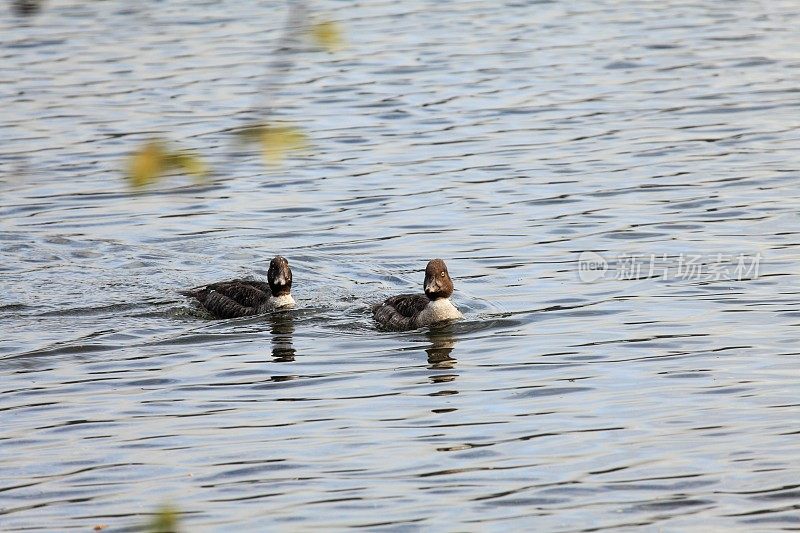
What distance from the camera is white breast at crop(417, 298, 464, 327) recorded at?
1504cm

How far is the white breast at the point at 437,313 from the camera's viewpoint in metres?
15.0

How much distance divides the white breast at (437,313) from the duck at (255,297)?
1738mm

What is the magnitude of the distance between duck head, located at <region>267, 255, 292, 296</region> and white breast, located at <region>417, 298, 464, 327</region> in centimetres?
172

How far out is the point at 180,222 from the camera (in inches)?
807

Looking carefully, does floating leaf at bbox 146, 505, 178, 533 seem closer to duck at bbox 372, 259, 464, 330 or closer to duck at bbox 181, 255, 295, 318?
duck at bbox 372, 259, 464, 330

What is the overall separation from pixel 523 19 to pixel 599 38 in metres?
3.02

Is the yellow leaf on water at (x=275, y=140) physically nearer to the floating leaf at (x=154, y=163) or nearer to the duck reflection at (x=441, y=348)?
the floating leaf at (x=154, y=163)

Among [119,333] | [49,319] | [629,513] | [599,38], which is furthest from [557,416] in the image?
[599,38]

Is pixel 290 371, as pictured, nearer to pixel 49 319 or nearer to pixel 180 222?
pixel 49 319

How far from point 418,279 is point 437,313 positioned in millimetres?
2287

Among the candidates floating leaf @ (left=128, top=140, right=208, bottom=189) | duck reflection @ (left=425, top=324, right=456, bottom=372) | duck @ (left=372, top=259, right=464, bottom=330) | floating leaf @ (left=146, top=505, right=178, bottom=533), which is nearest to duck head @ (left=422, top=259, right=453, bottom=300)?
duck @ (left=372, top=259, right=464, bottom=330)

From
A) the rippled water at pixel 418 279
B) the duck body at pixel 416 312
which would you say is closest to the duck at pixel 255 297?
the rippled water at pixel 418 279

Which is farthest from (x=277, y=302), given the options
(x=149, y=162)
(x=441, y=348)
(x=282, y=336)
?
(x=149, y=162)

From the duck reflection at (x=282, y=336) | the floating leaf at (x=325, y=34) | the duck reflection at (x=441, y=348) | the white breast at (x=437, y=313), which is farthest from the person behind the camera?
the white breast at (x=437, y=313)
